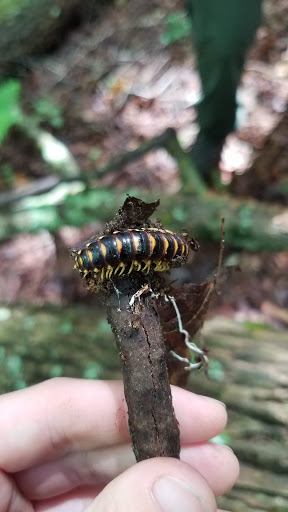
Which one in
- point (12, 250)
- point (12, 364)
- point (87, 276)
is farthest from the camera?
point (12, 250)

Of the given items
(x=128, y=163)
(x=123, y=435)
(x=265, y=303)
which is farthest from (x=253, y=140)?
(x=123, y=435)

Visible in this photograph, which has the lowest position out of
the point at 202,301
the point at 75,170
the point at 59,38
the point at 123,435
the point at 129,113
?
the point at 123,435

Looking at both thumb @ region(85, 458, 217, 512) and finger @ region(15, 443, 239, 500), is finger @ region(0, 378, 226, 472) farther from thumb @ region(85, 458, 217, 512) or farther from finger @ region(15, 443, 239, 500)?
thumb @ region(85, 458, 217, 512)

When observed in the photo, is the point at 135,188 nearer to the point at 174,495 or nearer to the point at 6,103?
the point at 6,103

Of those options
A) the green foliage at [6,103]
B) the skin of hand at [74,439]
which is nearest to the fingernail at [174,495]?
the skin of hand at [74,439]

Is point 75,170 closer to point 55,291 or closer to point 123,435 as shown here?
point 55,291

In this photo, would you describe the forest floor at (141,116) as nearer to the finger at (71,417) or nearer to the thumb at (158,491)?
the finger at (71,417)
